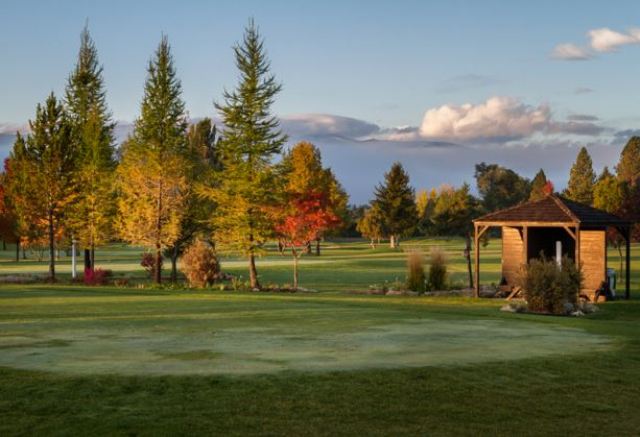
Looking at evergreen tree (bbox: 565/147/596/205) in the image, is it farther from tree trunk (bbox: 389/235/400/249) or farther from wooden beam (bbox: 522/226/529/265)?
wooden beam (bbox: 522/226/529/265)

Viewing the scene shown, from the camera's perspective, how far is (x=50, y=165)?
44.3 meters

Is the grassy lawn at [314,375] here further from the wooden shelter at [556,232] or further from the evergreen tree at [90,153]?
the evergreen tree at [90,153]

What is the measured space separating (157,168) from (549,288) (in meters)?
24.1

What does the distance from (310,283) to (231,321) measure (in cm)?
2528

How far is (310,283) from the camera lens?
43.5 m

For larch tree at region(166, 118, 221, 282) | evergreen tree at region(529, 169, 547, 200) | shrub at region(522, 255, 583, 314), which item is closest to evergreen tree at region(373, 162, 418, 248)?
evergreen tree at region(529, 169, 547, 200)

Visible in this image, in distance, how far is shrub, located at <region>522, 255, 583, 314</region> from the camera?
Result: 78.4 feet

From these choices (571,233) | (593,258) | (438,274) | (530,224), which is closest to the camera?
A: (571,233)

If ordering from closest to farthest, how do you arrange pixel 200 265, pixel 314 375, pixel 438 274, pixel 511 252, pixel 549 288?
pixel 314 375 < pixel 549 288 < pixel 511 252 < pixel 438 274 < pixel 200 265

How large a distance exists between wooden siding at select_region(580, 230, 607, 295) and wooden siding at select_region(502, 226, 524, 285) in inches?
112

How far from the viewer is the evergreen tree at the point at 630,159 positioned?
6212 inches

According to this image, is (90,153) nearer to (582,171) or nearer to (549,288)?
(549,288)

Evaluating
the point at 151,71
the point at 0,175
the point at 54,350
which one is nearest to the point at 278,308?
the point at 54,350

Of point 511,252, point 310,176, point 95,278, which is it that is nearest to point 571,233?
point 511,252
